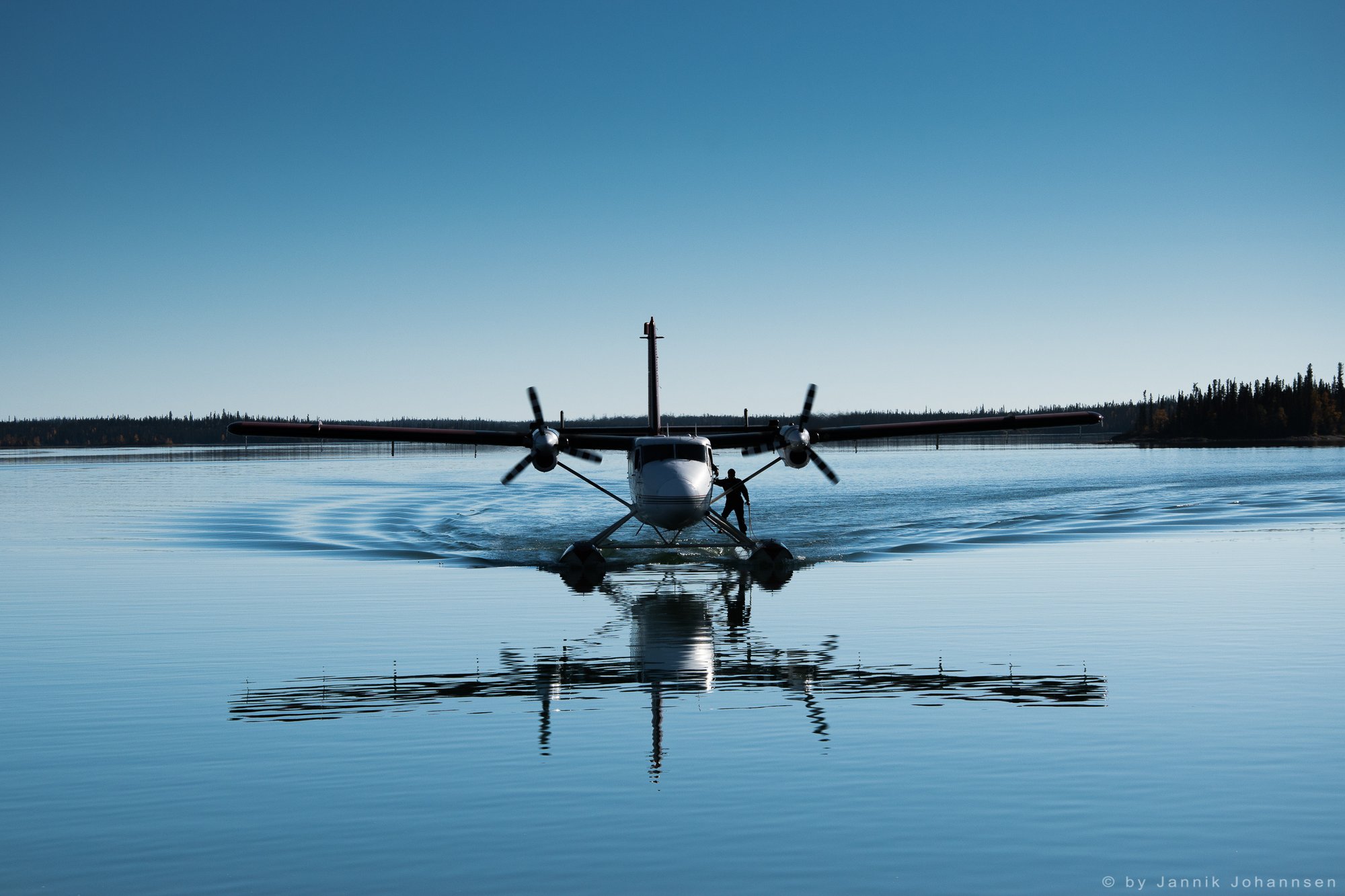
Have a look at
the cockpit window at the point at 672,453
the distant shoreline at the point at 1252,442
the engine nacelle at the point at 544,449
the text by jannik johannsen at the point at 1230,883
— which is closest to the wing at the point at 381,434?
the engine nacelle at the point at 544,449

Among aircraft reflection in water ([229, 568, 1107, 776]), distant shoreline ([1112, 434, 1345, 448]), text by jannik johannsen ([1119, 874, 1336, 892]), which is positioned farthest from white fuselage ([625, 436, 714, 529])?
distant shoreline ([1112, 434, 1345, 448])

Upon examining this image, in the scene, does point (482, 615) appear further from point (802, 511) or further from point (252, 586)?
point (802, 511)

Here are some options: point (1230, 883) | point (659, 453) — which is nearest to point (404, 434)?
point (659, 453)

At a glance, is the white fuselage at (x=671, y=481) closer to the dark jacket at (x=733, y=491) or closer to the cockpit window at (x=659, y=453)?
the cockpit window at (x=659, y=453)

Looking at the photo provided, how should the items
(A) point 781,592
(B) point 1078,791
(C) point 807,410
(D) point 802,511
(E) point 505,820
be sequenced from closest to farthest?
(E) point 505,820, (B) point 1078,791, (A) point 781,592, (C) point 807,410, (D) point 802,511

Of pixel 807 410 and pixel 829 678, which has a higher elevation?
pixel 807 410

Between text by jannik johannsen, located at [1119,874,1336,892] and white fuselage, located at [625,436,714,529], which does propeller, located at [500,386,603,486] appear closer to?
white fuselage, located at [625,436,714,529]

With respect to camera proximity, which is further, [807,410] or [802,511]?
[802,511]

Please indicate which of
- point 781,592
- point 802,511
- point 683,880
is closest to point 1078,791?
point 683,880

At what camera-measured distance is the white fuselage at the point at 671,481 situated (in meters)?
24.0

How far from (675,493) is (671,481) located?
0.37m

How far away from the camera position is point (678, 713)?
10.8 m

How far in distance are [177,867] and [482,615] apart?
420 inches

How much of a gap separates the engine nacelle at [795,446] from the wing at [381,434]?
622 cm
